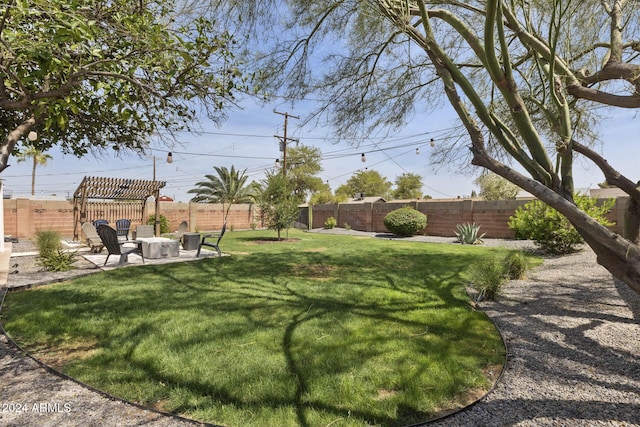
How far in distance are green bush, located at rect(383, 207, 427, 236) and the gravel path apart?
12.6 metres

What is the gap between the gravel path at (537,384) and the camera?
2.29m

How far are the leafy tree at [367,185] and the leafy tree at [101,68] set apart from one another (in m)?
48.7

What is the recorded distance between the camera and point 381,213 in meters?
20.6

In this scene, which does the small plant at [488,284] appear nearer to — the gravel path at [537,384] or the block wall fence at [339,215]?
the gravel path at [537,384]

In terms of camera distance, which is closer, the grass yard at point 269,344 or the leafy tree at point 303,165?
the grass yard at point 269,344

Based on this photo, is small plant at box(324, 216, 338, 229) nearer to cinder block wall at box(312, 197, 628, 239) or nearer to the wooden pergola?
cinder block wall at box(312, 197, 628, 239)

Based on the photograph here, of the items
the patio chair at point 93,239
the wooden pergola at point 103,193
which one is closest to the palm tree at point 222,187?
the wooden pergola at point 103,193

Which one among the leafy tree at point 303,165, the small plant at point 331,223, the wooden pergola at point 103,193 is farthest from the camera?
the leafy tree at point 303,165

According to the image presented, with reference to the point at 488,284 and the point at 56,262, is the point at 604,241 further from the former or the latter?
the point at 56,262

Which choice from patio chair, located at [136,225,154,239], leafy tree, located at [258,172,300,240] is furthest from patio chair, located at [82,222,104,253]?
leafy tree, located at [258,172,300,240]

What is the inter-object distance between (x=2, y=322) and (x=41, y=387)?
2120 mm

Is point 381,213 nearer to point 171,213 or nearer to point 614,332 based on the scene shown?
point 171,213

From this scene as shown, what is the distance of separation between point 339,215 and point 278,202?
9.25 metres

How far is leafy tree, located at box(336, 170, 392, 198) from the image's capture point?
171 feet
